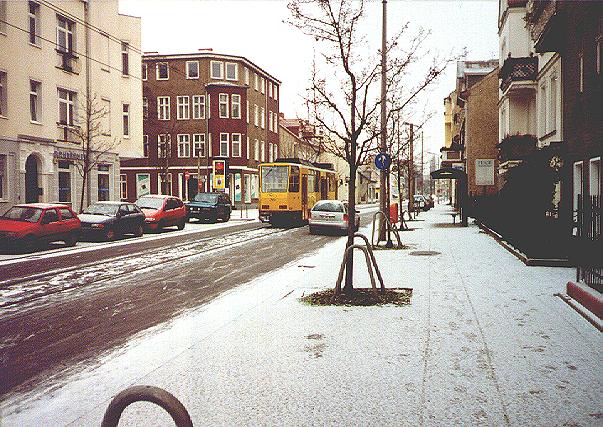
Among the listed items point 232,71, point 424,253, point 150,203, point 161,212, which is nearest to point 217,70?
point 232,71

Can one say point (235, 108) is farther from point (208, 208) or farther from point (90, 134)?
point (90, 134)

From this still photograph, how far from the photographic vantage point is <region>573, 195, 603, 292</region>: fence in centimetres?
886

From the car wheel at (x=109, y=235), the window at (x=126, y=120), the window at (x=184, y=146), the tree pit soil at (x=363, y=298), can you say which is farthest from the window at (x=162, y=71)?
the tree pit soil at (x=363, y=298)

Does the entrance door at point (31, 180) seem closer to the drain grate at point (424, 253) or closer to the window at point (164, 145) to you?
the drain grate at point (424, 253)

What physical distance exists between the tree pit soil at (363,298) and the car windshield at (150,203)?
61.9 ft

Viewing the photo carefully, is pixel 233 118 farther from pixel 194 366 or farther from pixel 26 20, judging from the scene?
pixel 194 366

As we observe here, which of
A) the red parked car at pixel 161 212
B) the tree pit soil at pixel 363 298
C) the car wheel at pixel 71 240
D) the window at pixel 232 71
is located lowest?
the tree pit soil at pixel 363 298

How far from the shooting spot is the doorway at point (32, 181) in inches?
1102

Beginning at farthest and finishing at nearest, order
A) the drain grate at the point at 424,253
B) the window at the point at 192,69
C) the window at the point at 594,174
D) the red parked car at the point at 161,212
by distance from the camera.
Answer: the window at the point at 192,69 < the red parked car at the point at 161,212 < the drain grate at the point at 424,253 < the window at the point at 594,174

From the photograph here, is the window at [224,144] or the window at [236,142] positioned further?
A: the window at [236,142]

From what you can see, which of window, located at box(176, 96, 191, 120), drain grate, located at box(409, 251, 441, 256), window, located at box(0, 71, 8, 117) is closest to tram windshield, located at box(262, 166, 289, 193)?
window, located at box(0, 71, 8, 117)

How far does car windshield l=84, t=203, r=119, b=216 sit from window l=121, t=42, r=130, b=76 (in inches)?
598

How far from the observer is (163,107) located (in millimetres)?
61844

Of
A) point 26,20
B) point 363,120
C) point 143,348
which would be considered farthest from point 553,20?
point 26,20
